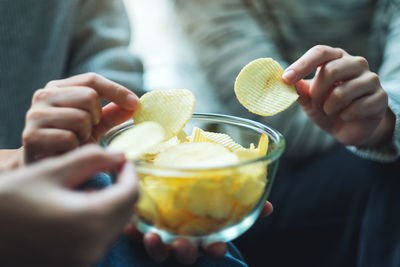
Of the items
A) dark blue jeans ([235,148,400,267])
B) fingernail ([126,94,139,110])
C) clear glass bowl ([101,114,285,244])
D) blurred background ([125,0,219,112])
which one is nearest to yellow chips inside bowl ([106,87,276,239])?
clear glass bowl ([101,114,285,244])

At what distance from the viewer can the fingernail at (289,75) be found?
1.80 feet

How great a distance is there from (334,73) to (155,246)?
0.39 metres

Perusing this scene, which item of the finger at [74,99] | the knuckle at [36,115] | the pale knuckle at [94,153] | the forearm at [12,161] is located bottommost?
the forearm at [12,161]

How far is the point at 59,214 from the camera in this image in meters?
0.28

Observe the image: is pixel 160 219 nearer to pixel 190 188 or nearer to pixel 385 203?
pixel 190 188

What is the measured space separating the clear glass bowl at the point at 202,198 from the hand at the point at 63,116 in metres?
0.06

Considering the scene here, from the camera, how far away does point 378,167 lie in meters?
0.86

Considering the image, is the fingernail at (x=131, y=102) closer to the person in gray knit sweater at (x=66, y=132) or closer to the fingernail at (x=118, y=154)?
the person in gray knit sweater at (x=66, y=132)

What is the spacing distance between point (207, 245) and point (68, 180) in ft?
0.61

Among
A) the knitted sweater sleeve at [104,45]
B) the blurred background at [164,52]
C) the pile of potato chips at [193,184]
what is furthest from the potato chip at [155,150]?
the blurred background at [164,52]

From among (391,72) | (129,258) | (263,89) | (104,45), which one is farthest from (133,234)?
(391,72)

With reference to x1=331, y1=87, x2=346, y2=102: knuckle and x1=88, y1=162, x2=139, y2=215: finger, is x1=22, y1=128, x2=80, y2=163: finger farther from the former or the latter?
x1=331, y1=87, x2=346, y2=102: knuckle

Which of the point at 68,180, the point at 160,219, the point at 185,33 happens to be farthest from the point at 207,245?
the point at 185,33

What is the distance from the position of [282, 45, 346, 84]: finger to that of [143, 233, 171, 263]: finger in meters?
0.30
